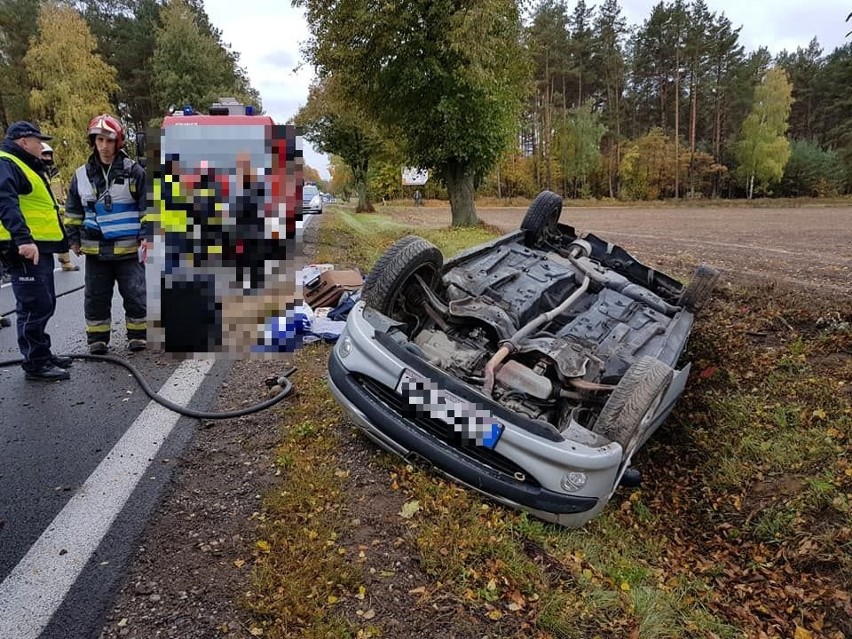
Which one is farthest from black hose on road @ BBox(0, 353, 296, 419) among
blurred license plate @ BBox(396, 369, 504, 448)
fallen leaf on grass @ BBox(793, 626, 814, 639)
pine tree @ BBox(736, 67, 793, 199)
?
pine tree @ BBox(736, 67, 793, 199)

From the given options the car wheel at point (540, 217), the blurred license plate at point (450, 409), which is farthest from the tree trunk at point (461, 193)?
the blurred license plate at point (450, 409)

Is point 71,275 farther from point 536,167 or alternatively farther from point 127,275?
point 536,167

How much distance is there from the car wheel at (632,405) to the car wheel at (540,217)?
2.65m

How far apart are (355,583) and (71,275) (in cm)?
776

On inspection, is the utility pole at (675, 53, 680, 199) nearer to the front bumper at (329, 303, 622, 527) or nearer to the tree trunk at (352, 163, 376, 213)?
the tree trunk at (352, 163, 376, 213)

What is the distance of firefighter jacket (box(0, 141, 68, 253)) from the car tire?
15.7 ft

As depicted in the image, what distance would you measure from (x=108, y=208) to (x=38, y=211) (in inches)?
18.8

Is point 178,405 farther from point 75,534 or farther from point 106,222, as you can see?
point 106,222

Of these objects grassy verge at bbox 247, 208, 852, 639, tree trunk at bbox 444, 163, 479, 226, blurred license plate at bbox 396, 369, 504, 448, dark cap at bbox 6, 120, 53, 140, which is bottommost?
grassy verge at bbox 247, 208, 852, 639

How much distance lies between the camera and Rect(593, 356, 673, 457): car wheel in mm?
2660

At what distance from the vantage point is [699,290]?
441 cm

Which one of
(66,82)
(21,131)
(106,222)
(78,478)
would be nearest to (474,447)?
(78,478)

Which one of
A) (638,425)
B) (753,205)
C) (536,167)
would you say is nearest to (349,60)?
(638,425)

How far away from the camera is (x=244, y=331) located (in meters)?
4.59
